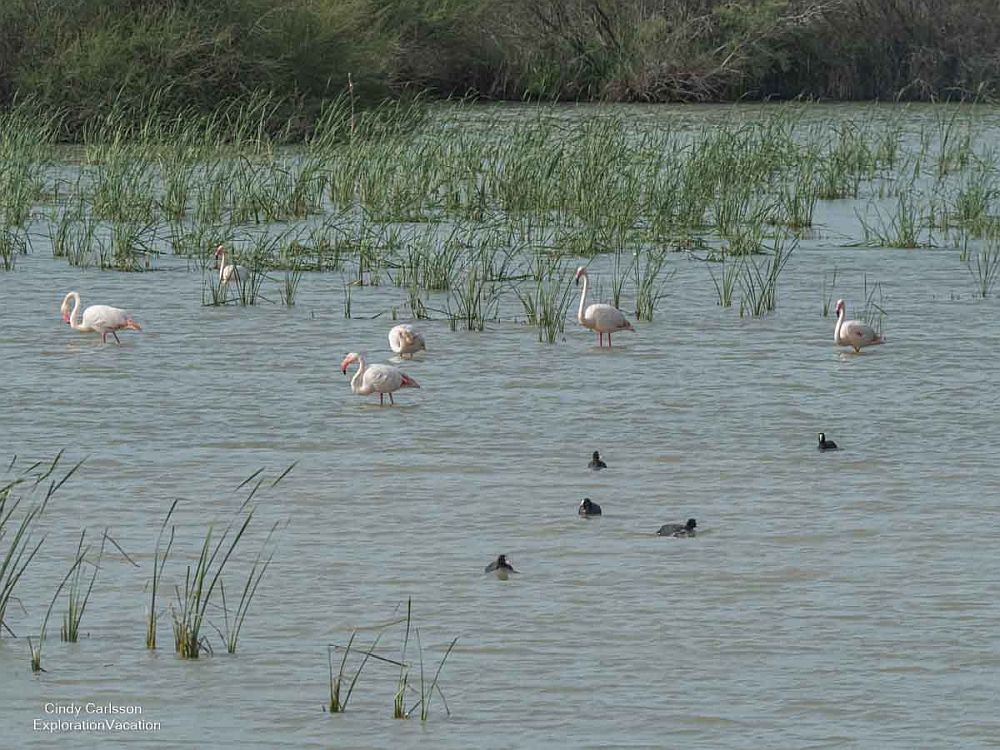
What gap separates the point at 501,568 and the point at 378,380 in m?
3.38

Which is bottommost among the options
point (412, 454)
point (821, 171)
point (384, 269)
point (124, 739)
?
point (124, 739)

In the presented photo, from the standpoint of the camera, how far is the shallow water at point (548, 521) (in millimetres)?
5535

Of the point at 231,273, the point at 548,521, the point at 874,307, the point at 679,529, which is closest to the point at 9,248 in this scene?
the point at 231,273

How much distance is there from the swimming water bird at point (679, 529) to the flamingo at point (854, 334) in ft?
14.9

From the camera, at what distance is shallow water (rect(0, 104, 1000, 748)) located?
5535mm

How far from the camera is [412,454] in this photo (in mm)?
8992

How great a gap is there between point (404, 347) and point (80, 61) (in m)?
15.8

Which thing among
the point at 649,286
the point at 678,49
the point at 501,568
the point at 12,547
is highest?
the point at 678,49

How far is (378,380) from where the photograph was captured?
1002 cm

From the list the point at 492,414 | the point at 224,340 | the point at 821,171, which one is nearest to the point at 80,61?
the point at 821,171

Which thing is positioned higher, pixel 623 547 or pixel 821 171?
pixel 821 171

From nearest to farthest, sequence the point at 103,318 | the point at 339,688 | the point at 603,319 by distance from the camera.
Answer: the point at 339,688, the point at 103,318, the point at 603,319

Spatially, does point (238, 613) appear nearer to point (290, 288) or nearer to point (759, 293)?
point (290, 288)

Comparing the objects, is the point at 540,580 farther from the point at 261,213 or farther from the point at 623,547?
the point at 261,213
